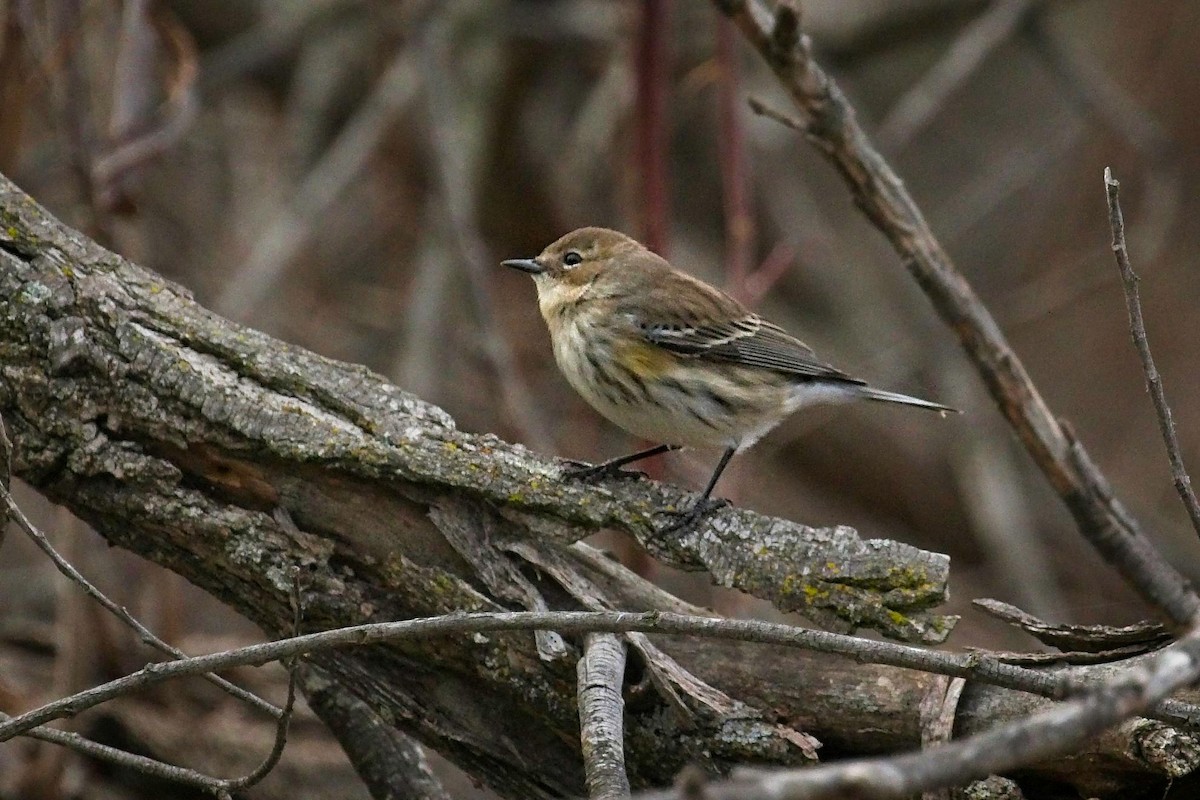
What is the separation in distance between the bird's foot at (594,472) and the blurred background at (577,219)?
1364 millimetres

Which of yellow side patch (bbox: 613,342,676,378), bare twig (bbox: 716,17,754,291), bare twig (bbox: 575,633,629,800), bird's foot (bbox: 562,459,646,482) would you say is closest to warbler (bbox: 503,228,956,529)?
yellow side patch (bbox: 613,342,676,378)

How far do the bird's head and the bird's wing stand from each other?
21 centimetres

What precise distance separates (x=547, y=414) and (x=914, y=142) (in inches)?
152

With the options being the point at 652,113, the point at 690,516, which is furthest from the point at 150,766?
the point at 652,113

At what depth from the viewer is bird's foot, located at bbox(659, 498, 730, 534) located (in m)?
2.85

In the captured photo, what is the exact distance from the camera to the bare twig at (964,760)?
1.28 meters

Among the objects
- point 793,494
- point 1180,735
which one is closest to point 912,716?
point 1180,735

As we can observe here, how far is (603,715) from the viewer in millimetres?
2312

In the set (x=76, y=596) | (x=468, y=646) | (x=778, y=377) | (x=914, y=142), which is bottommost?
(x=468, y=646)

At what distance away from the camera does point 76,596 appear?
3988 millimetres

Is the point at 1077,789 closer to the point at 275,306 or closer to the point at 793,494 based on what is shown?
the point at 275,306

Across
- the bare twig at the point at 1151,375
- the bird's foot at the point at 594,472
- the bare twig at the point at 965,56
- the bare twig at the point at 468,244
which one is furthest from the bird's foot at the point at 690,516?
the bare twig at the point at 965,56

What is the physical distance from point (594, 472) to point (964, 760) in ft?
6.31

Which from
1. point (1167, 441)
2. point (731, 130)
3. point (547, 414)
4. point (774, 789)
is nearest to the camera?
point (774, 789)
